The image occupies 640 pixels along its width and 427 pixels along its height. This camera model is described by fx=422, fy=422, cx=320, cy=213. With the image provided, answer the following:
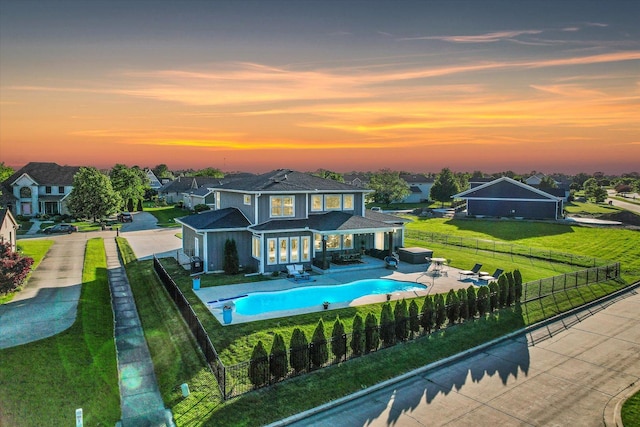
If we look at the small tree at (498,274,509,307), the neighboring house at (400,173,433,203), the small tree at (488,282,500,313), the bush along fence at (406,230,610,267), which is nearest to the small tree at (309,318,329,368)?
the small tree at (488,282,500,313)

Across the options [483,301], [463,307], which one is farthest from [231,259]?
[483,301]

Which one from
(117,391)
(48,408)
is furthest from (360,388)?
(48,408)

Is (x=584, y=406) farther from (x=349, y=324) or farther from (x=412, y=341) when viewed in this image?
(x=349, y=324)

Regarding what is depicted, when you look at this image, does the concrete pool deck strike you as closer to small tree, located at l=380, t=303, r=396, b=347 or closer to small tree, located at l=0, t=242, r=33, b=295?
small tree, located at l=380, t=303, r=396, b=347

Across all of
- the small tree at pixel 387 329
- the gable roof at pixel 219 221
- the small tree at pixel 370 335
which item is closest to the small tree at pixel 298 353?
the small tree at pixel 370 335

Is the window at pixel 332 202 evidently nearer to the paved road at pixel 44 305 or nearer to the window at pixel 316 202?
the window at pixel 316 202
